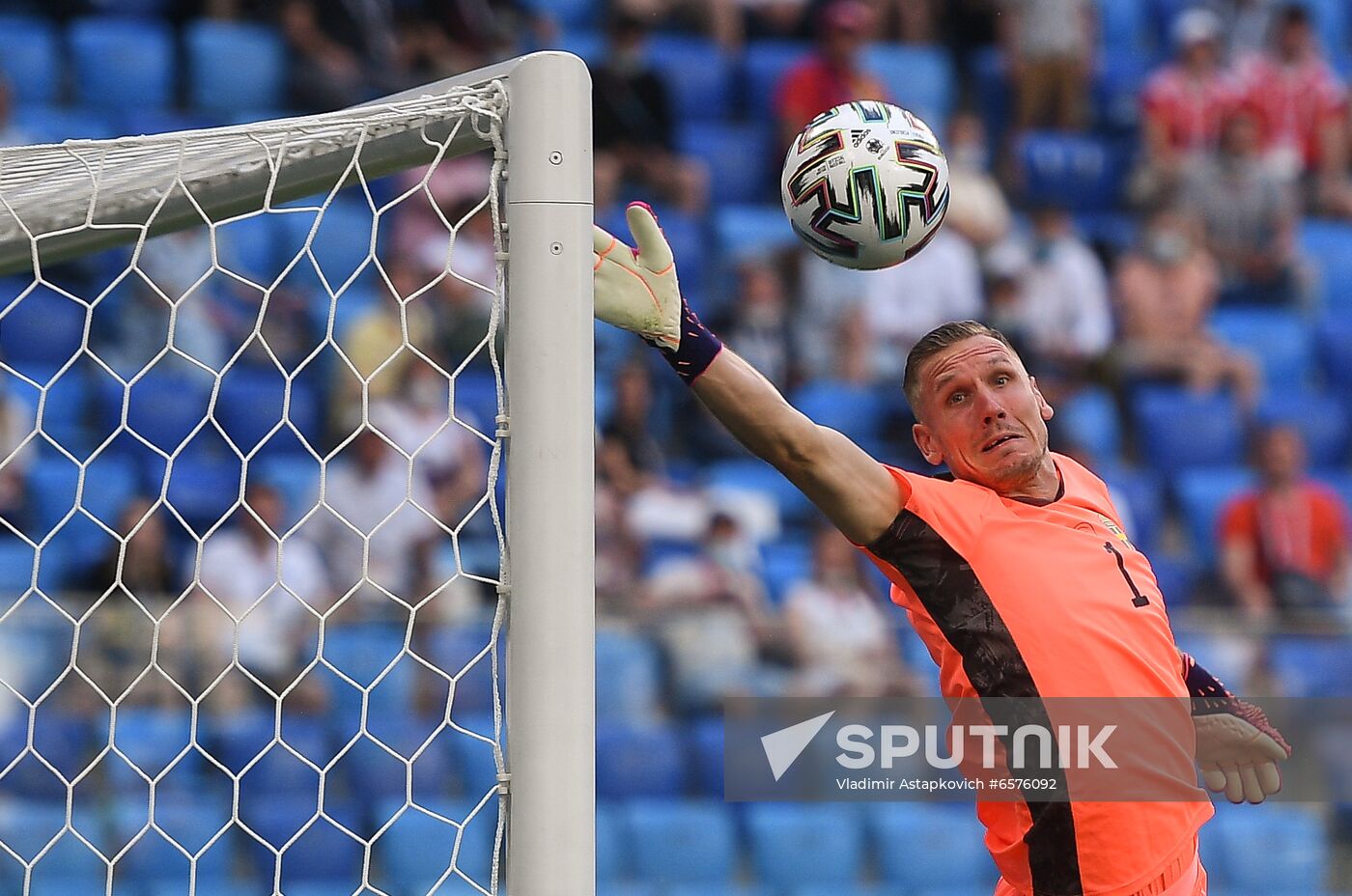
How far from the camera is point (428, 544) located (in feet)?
24.7

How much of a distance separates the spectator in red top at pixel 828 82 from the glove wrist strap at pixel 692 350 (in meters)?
6.63

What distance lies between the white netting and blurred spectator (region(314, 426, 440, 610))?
0.01 metres

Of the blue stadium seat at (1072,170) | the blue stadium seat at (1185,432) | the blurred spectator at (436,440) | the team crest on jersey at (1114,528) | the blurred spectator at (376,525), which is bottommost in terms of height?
the team crest on jersey at (1114,528)

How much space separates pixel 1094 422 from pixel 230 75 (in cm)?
480

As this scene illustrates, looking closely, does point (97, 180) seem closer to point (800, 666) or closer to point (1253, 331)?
point (800, 666)

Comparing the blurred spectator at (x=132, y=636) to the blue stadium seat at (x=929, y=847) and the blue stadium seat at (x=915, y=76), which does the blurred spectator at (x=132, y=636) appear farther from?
the blue stadium seat at (x=915, y=76)

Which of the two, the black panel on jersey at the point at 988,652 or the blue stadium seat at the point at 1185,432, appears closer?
the black panel on jersey at the point at 988,652

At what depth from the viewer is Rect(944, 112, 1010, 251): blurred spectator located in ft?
32.6

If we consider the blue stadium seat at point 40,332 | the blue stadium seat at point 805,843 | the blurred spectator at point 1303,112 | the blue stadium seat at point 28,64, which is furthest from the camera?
the blurred spectator at point 1303,112

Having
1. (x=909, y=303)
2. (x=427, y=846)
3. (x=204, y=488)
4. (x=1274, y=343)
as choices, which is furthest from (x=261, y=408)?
(x=1274, y=343)

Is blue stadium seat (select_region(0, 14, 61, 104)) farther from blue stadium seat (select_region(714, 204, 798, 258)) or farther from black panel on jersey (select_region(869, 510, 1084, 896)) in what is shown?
black panel on jersey (select_region(869, 510, 1084, 896))

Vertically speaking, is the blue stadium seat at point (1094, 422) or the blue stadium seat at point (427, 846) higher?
the blue stadium seat at point (1094, 422)

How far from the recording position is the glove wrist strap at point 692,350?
3.71 metres

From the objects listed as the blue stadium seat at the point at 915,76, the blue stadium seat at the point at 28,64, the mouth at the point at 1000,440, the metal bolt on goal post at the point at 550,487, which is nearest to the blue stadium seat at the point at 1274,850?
the mouth at the point at 1000,440
